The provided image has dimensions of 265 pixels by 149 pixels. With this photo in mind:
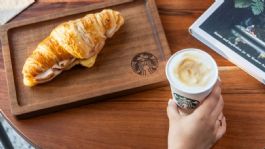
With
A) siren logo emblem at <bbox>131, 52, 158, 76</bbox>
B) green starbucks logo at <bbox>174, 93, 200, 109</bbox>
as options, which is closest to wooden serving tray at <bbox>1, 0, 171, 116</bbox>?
siren logo emblem at <bbox>131, 52, 158, 76</bbox>

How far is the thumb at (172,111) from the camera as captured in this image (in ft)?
2.74

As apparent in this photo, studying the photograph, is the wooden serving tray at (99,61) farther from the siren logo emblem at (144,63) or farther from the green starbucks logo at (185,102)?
the green starbucks logo at (185,102)

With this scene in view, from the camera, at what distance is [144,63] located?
958 millimetres

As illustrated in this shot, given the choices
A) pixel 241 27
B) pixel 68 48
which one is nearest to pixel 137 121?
pixel 68 48

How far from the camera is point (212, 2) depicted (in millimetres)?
1032

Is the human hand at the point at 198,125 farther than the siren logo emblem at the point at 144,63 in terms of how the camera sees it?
→ No

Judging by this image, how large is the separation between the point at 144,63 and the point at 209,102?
21cm

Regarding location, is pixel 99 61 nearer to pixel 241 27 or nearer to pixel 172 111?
pixel 172 111

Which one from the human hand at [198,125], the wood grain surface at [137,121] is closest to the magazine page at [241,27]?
the wood grain surface at [137,121]

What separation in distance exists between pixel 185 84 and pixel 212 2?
34 cm

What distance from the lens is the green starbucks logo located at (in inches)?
31.4

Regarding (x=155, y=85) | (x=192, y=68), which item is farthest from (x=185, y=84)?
(x=155, y=85)

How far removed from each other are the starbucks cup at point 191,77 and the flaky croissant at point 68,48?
0.71 feet

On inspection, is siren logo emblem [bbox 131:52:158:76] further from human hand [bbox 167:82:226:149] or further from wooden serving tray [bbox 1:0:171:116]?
human hand [bbox 167:82:226:149]
